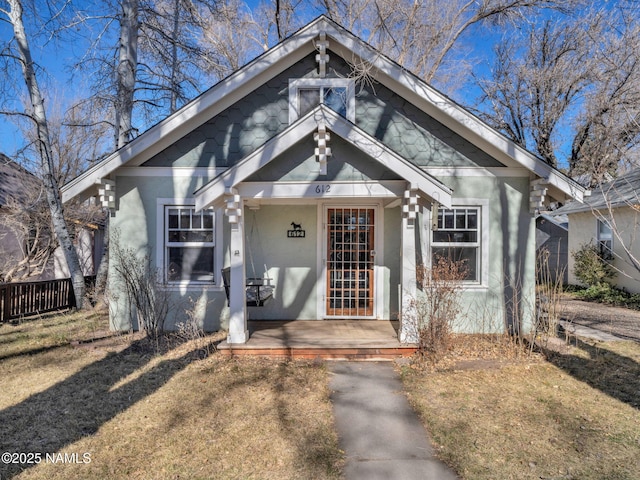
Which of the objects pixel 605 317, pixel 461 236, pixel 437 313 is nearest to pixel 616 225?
pixel 605 317

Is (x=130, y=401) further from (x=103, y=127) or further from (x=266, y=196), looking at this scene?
(x=103, y=127)

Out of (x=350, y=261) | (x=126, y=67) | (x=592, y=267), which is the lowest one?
(x=592, y=267)

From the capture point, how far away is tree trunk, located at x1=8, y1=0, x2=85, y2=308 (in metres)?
9.03

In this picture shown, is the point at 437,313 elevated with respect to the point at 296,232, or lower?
lower

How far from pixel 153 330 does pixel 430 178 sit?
529 centimetres

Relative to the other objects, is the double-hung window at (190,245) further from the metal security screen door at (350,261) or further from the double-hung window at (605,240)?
the double-hung window at (605,240)

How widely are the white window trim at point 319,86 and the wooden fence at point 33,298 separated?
7269 millimetres

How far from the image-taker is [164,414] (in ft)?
13.4

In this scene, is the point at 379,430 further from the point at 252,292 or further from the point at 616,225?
the point at 616,225

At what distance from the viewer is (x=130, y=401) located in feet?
14.5

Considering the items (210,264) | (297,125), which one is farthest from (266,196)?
(210,264)

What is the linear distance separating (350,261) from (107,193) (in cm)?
481

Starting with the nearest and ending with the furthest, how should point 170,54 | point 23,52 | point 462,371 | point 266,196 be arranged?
point 462,371, point 266,196, point 23,52, point 170,54

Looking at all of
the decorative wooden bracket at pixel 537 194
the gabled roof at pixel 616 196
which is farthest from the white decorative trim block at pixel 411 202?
the gabled roof at pixel 616 196
